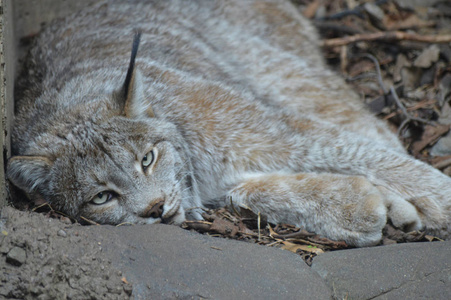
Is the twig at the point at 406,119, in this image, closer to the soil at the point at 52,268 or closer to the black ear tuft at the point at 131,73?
the black ear tuft at the point at 131,73

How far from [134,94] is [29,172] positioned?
873 millimetres

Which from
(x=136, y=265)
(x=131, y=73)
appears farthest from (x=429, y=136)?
(x=136, y=265)

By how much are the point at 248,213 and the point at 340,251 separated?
2.66 ft

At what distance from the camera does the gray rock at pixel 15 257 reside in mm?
2664

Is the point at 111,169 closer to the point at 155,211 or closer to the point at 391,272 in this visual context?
the point at 155,211

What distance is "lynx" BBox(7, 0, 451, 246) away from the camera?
3484mm

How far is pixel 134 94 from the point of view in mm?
3578

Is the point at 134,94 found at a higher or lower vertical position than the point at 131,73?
lower


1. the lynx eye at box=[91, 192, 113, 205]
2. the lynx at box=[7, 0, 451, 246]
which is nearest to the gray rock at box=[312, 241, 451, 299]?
the lynx at box=[7, 0, 451, 246]

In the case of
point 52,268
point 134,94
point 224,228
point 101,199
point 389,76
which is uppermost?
point 134,94

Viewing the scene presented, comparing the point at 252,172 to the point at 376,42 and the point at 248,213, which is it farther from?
the point at 376,42

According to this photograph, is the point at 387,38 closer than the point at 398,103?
No

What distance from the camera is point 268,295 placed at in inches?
110

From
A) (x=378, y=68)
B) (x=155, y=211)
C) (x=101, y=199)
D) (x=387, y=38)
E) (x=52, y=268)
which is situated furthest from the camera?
(x=387, y=38)
